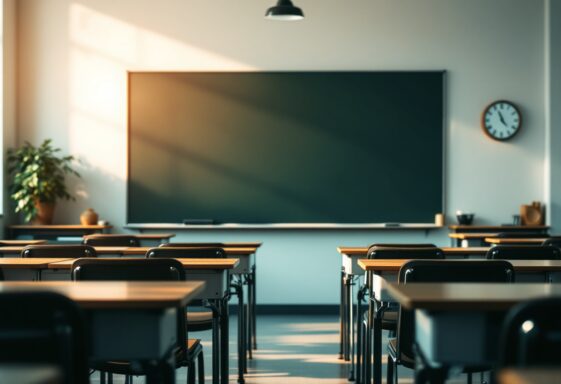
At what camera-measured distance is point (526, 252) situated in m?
4.12

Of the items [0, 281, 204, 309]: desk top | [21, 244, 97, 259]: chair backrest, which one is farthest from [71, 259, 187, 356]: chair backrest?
[21, 244, 97, 259]: chair backrest

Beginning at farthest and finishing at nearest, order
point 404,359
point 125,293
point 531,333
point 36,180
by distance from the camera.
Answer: point 36,180 → point 404,359 → point 125,293 → point 531,333

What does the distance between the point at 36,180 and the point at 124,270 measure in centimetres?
496

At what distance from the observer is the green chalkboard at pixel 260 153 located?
8078mm

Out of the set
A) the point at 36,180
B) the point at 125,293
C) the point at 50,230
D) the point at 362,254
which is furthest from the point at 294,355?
the point at 125,293

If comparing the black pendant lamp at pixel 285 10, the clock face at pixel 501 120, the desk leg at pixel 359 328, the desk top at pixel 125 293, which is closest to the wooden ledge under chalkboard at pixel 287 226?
the clock face at pixel 501 120

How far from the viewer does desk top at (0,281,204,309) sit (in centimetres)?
217

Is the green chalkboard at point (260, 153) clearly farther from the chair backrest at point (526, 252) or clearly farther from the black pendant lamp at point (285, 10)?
the chair backrest at point (526, 252)

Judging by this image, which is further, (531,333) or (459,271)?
(459,271)

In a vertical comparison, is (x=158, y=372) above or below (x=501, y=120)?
below

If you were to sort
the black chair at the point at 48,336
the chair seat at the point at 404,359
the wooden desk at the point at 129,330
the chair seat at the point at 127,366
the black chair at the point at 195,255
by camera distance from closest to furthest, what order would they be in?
the black chair at the point at 48,336 → the wooden desk at the point at 129,330 → the chair seat at the point at 127,366 → the chair seat at the point at 404,359 → the black chair at the point at 195,255

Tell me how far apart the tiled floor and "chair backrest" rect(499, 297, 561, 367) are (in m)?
3.18

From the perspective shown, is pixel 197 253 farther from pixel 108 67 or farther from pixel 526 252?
pixel 108 67

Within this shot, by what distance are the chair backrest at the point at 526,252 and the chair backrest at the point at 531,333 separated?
7.89 feet
